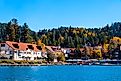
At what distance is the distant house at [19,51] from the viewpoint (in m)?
130

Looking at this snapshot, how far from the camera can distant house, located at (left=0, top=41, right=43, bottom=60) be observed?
426 ft

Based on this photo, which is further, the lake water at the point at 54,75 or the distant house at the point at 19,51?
the distant house at the point at 19,51

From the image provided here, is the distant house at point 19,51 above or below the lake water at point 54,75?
above

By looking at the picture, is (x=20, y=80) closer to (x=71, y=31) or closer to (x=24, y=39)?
(x=24, y=39)

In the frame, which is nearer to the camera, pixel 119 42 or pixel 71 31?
pixel 119 42

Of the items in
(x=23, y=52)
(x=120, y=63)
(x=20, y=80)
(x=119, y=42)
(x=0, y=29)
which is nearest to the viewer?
(x=20, y=80)

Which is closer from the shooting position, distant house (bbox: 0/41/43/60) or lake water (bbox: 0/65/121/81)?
lake water (bbox: 0/65/121/81)

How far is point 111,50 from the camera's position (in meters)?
168

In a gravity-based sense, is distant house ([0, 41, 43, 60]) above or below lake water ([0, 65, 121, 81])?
above

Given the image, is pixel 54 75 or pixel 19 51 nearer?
pixel 54 75

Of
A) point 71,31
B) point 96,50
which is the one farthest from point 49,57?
point 71,31

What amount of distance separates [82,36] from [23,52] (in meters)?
62.6

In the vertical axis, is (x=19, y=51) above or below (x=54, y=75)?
above

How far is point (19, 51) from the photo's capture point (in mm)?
133125
